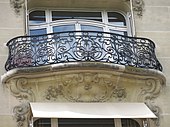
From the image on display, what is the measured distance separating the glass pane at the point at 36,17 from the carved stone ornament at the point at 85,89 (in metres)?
1.94

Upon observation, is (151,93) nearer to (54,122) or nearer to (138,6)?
(54,122)

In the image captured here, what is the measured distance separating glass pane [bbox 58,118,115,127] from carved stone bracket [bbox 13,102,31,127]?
2.13 feet

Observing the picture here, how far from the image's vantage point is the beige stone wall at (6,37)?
989 cm

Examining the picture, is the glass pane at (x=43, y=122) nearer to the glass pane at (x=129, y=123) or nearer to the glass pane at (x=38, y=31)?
the glass pane at (x=129, y=123)

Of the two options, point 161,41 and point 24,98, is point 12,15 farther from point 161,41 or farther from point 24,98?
point 161,41

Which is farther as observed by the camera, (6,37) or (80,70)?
(6,37)

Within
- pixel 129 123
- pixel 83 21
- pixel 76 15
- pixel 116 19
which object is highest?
pixel 76 15

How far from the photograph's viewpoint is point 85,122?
10250 millimetres

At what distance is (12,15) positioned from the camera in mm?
11219

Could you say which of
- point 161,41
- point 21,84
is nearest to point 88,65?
point 21,84

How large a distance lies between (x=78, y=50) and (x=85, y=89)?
31.2 inches

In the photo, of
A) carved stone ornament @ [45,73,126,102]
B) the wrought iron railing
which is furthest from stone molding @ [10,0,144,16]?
carved stone ornament @ [45,73,126,102]

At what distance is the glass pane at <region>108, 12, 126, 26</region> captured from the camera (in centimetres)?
1196

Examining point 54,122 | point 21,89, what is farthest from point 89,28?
point 54,122
